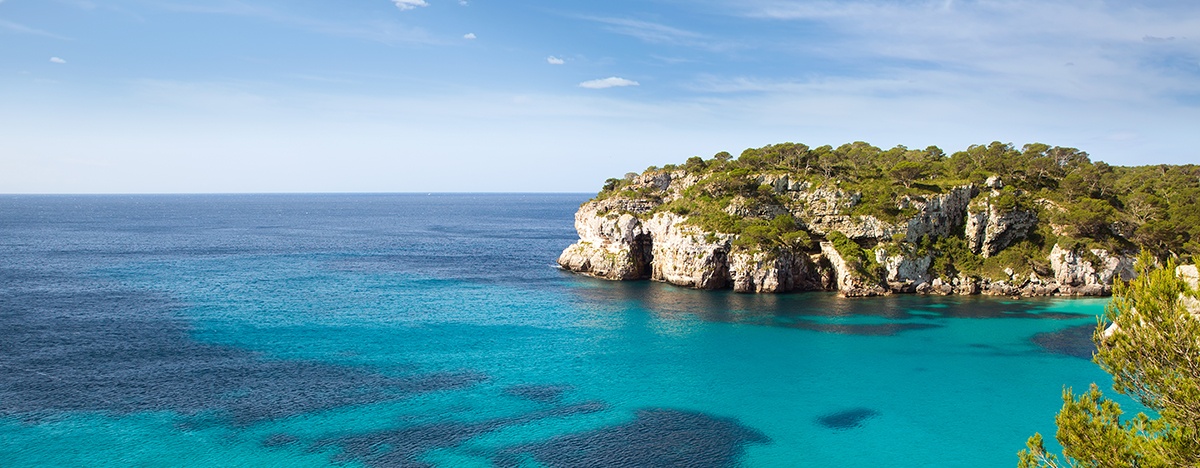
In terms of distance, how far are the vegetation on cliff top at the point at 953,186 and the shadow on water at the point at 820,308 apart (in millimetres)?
7748

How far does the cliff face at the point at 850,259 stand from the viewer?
83.5 metres

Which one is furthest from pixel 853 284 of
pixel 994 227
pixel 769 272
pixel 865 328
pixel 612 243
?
pixel 612 243

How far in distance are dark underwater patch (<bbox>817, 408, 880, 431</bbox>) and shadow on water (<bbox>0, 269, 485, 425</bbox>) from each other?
25.2 metres

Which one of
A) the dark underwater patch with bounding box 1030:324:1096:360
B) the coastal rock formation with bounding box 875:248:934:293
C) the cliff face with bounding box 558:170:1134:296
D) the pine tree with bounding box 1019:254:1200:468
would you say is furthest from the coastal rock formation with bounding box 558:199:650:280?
the pine tree with bounding box 1019:254:1200:468

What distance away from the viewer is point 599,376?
51.3 metres

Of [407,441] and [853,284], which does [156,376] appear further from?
[853,284]

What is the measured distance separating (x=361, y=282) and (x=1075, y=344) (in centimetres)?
8237

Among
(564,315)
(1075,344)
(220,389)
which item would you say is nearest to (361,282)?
(564,315)

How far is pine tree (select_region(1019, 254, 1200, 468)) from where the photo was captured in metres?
18.0

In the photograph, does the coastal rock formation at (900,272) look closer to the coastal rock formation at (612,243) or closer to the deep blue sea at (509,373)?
the deep blue sea at (509,373)

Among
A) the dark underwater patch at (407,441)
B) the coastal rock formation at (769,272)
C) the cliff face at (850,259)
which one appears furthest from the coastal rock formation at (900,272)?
the dark underwater patch at (407,441)

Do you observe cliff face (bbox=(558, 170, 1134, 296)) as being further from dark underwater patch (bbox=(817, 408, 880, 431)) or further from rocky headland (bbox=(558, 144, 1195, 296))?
A: dark underwater patch (bbox=(817, 408, 880, 431))

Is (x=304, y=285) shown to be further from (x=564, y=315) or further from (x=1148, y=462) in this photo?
(x=1148, y=462)

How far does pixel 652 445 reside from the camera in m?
38.5
